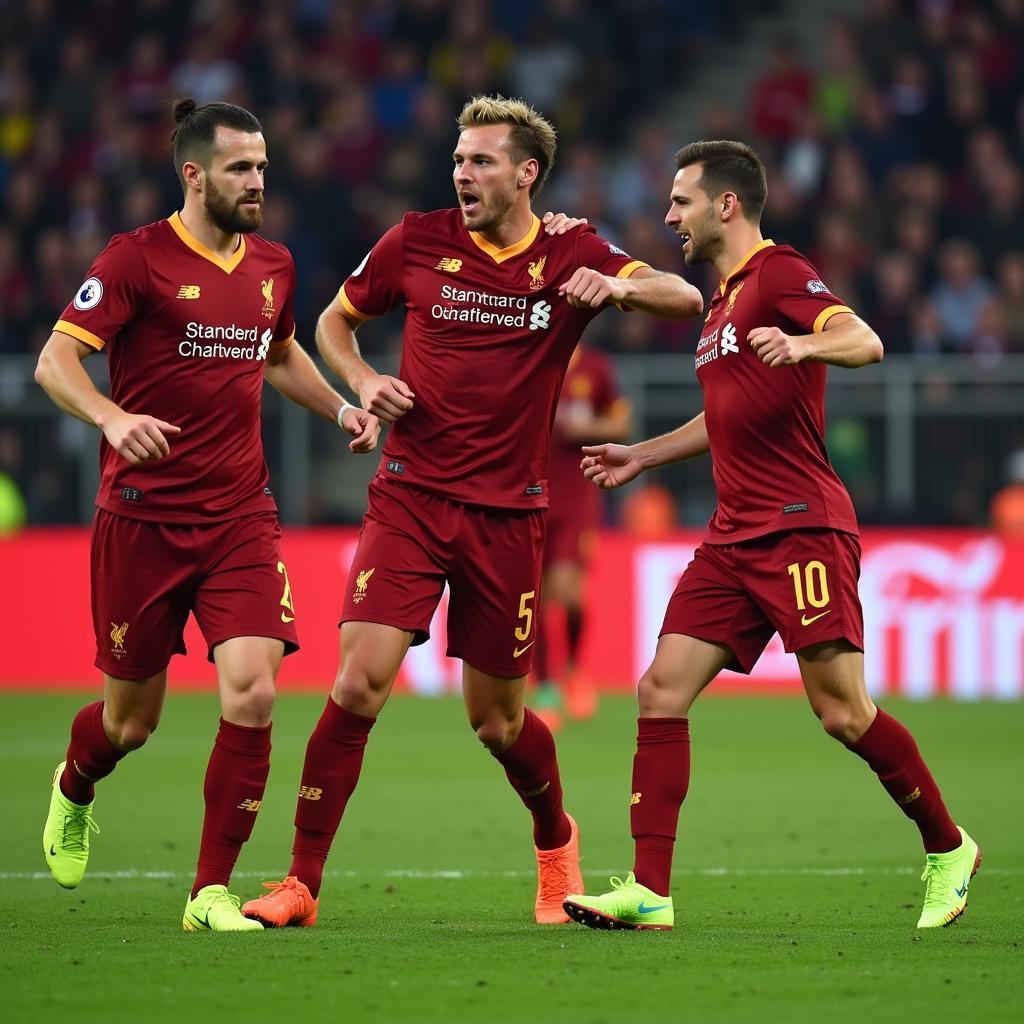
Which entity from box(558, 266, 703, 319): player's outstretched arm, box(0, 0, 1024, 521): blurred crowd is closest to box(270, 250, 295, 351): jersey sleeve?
A: box(558, 266, 703, 319): player's outstretched arm

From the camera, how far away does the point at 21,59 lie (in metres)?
22.0

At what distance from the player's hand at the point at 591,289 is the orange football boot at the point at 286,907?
2.02m

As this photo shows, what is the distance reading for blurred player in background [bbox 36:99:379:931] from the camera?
642 cm

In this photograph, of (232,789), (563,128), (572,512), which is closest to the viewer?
Answer: (232,789)

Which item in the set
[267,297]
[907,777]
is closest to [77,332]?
[267,297]

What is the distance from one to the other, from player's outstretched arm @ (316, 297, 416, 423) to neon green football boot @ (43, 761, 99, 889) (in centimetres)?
168

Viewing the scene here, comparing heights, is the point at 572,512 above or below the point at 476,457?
below

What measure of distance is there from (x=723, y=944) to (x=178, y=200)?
47.5ft

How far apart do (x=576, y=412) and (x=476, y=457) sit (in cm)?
635

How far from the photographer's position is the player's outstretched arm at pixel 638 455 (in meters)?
6.78

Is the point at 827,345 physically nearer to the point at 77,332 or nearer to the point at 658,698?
the point at 658,698

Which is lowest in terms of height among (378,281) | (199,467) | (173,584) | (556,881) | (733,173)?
(556,881)

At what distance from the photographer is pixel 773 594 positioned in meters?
6.35

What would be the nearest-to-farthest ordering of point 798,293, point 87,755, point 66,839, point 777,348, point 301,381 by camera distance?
point 777,348, point 798,293, point 87,755, point 66,839, point 301,381
